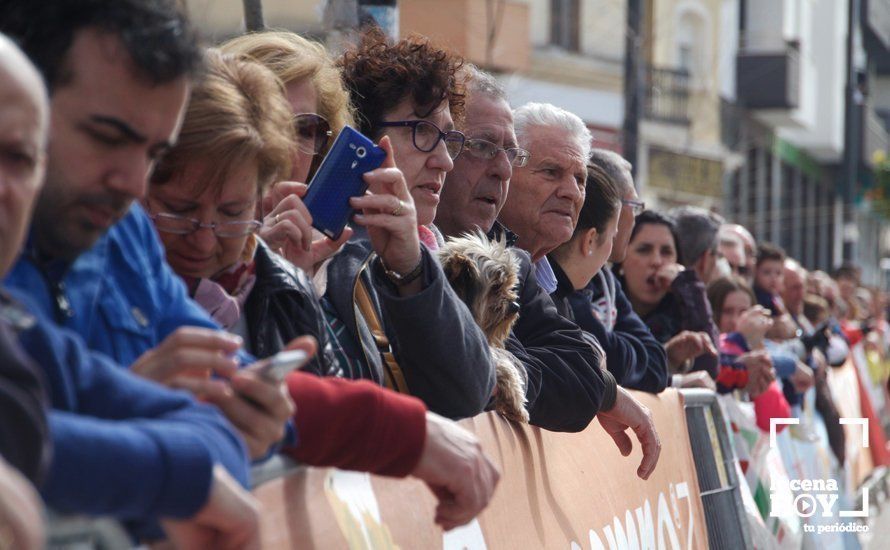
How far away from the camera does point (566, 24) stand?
68.9ft

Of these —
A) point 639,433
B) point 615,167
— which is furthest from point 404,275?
point 615,167

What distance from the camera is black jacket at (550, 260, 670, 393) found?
209 inches

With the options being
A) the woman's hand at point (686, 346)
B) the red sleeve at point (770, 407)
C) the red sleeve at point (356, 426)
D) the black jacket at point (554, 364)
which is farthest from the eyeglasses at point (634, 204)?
the red sleeve at point (356, 426)

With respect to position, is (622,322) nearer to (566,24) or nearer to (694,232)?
(694,232)

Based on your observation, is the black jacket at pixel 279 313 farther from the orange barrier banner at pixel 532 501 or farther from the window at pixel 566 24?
the window at pixel 566 24

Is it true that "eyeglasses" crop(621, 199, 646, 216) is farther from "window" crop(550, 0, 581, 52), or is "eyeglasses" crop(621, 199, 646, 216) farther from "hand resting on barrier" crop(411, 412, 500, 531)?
"window" crop(550, 0, 581, 52)

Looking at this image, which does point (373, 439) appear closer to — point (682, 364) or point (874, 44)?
point (682, 364)

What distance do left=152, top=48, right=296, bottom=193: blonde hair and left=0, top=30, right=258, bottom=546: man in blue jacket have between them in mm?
977

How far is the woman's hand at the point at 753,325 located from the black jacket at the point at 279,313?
16.9 ft

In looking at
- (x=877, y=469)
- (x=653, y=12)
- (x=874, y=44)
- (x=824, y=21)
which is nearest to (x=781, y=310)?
(x=877, y=469)

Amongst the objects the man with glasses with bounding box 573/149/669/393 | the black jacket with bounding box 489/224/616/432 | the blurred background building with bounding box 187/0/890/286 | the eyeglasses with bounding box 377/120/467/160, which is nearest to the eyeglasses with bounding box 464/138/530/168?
the black jacket with bounding box 489/224/616/432

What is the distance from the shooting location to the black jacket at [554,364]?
4.20 metres

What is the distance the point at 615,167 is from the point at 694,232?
77.4 inches

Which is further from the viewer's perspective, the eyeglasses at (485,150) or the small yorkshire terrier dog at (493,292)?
the eyeglasses at (485,150)
